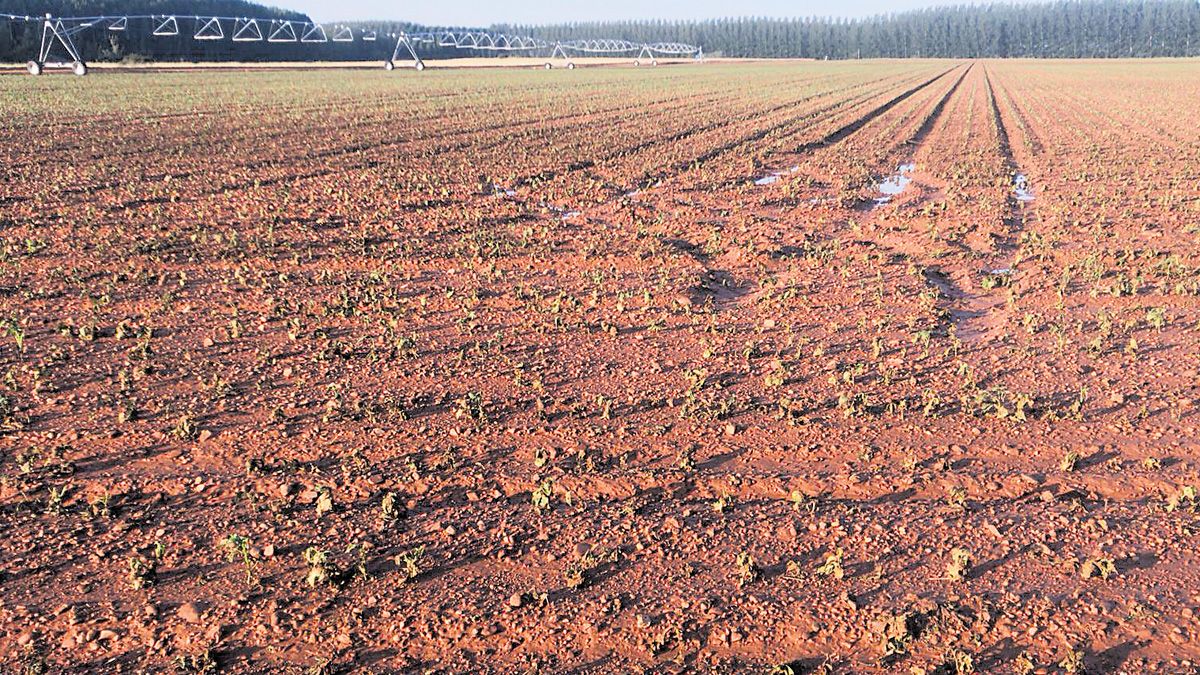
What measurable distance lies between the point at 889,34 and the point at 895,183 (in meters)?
150

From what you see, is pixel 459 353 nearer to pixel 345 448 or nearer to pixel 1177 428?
pixel 345 448

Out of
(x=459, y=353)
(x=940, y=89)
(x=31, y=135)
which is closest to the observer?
(x=459, y=353)

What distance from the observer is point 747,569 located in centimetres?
430

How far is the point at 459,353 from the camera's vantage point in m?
7.20

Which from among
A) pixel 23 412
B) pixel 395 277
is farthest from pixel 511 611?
pixel 395 277

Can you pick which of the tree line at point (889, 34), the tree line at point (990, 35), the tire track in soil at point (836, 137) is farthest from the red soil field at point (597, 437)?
the tree line at point (990, 35)

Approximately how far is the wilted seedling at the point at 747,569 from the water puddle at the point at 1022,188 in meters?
12.0

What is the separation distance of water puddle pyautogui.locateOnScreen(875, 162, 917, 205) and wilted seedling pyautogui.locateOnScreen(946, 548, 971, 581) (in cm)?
1064

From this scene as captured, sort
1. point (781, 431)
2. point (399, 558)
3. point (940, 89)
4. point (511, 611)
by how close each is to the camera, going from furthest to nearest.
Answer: point (940, 89), point (781, 431), point (399, 558), point (511, 611)

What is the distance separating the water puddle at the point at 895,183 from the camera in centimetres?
1477

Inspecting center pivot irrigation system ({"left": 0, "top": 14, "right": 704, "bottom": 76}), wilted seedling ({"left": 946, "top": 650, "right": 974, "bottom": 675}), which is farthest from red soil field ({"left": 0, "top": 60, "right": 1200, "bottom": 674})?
center pivot irrigation system ({"left": 0, "top": 14, "right": 704, "bottom": 76})

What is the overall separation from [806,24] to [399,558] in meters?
177

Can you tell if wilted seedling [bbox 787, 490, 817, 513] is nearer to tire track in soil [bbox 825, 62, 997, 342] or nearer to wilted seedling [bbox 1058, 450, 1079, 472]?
wilted seedling [bbox 1058, 450, 1079, 472]

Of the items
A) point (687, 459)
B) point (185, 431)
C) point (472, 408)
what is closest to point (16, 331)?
point (185, 431)
